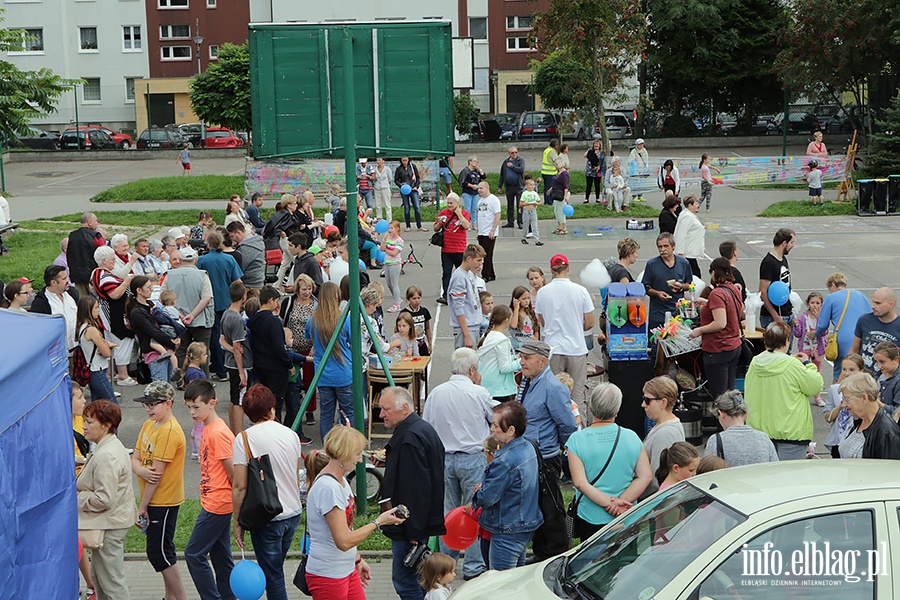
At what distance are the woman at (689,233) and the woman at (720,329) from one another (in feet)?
11.7

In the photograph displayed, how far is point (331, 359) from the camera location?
32.8 feet

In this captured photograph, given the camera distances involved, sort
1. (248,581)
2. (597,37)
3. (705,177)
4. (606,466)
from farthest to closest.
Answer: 1. (597,37)
2. (705,177)
3. (606,466)
4. (248,581)

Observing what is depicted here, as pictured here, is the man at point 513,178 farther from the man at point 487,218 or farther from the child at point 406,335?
the child at point 406,335

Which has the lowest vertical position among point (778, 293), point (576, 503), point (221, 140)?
point (576, 503)

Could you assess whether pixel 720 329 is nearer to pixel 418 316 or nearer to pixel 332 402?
pixel 418 316

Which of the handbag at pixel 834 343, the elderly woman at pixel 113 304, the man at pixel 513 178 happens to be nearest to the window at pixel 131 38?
the man at pixel 513 178

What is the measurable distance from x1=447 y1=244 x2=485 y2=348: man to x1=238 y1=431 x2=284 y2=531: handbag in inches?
214

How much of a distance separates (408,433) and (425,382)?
459 centimetres

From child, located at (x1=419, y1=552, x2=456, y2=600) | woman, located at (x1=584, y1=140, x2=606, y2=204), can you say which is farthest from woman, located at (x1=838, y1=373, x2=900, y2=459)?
woman, located at (x1=584, y1=140, x2=606, y2=204)

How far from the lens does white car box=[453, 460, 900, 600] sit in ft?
15.1

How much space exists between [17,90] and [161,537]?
593 inches

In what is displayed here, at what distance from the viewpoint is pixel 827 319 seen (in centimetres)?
1073

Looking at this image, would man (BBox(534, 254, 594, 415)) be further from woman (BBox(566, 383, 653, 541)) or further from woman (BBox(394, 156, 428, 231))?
woman (BBox(394, 156, 428, 231))

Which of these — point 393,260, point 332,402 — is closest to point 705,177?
point 393,260
